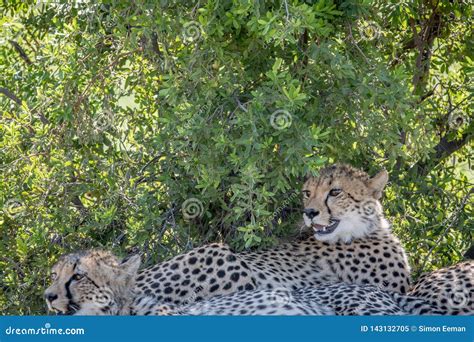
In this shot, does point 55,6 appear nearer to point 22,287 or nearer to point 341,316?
point 22,287

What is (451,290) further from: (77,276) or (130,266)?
(77,276)

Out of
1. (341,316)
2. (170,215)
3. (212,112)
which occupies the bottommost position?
(341,316)

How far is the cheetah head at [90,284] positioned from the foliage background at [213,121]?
0.54 m

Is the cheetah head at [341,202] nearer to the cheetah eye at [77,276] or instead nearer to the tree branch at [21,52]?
the cheetah eye at [77,276]

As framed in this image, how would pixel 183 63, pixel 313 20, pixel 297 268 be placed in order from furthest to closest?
pixel 297 268 → pixel 183 63 → pixel 313 20

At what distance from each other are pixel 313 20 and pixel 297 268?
154 cm

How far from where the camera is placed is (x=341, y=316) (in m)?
4.90

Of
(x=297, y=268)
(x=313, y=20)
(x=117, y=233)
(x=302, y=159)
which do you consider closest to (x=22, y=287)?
(x=117, y=233)

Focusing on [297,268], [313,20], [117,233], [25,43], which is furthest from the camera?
[25,43]

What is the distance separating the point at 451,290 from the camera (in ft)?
17.7

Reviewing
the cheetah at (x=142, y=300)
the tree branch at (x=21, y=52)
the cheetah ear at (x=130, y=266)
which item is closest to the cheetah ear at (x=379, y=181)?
the cheetah at (x=142, y=300)

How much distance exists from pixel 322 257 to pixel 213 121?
1089mm

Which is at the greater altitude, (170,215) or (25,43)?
(25,43)

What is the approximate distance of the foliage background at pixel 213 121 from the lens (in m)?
5.20
